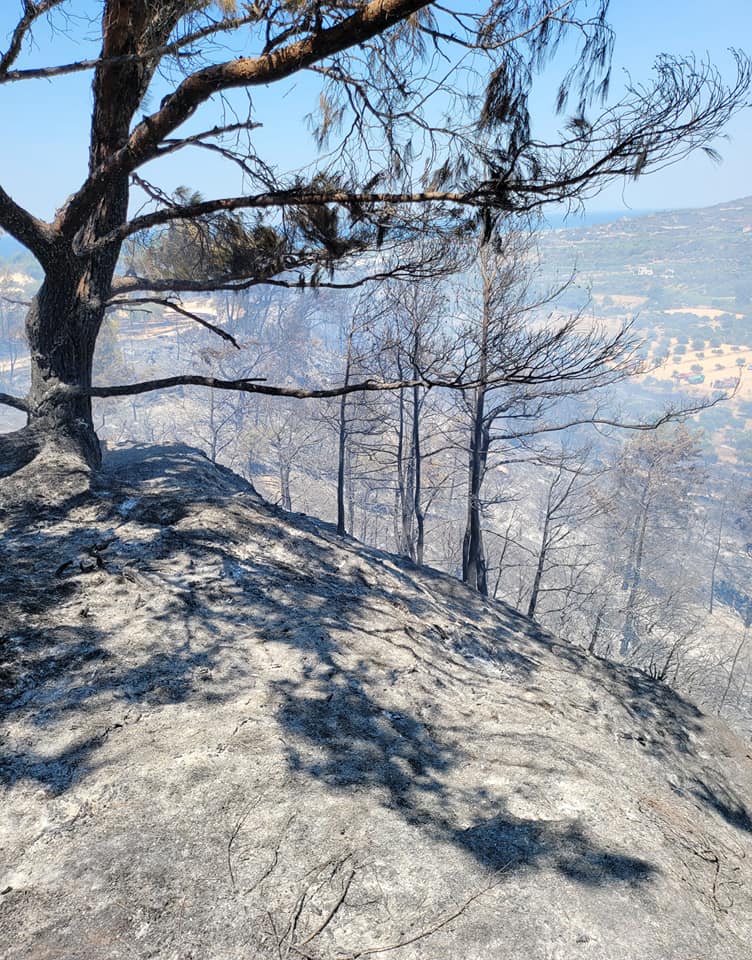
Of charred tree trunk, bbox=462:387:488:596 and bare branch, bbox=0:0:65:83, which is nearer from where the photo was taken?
bare branch, bbox=0:0:65:83

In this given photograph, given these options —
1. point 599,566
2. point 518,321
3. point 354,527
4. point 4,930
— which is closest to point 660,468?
point 599,566

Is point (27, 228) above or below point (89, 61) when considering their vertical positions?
below

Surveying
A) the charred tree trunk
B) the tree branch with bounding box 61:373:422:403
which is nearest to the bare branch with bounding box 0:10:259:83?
the tree branch with bounding box 61:373:422:403

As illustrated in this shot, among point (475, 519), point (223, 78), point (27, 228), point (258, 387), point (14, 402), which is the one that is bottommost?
point (475, 519)

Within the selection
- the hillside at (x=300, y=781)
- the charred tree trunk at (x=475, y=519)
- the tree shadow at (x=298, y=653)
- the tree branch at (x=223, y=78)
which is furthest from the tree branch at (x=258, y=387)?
the charred tree trunk at (x=475, y=519)

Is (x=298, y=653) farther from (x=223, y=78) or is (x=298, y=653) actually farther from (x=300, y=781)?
(x=223, y=78)

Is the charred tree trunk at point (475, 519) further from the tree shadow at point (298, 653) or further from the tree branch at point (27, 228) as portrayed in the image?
the tree branch at point (27, 228)

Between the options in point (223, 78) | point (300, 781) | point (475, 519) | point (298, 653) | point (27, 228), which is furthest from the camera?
point (475, 519)

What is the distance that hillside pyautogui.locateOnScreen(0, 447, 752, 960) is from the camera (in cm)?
193

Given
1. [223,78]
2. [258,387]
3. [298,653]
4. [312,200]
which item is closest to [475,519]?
[258,387]

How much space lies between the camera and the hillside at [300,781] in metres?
1.93

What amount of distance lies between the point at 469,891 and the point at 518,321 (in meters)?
11.6

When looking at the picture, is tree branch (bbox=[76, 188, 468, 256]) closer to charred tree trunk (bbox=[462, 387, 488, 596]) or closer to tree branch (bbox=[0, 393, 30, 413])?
tree branch (bbox=[0, 393, 30, 413])

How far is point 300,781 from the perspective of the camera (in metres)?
2.65
